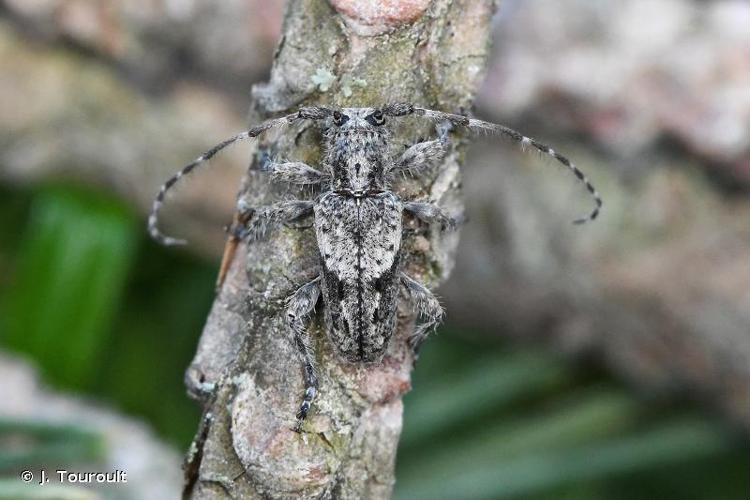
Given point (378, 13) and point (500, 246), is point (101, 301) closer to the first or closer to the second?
point (500, 246)

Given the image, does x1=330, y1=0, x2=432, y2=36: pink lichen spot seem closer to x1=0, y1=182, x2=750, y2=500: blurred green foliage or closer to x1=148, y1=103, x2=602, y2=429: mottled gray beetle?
x1=148, y1=103, x2=602, y2=429: mottled gray beetle

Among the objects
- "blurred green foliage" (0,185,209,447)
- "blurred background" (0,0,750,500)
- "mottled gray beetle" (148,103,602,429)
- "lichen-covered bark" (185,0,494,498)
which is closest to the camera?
"lichen-covered bark" (185,0,494,498)

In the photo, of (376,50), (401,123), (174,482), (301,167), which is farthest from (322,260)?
(174,482)

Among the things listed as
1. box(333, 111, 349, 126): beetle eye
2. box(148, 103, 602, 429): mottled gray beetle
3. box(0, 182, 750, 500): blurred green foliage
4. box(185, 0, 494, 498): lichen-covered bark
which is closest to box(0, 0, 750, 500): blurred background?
box(0, 182, 750, 500): blurred green foliage

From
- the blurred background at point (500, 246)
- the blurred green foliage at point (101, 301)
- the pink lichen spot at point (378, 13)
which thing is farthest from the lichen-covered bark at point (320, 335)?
the blurred green foliage at point (101, 301)

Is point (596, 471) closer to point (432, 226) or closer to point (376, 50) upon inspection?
point (432, 226)

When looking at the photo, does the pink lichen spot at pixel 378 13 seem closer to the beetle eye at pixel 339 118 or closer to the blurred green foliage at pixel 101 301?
the beetle eye at pixel 339 118

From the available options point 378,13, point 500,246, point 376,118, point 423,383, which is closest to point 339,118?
point 376,118
